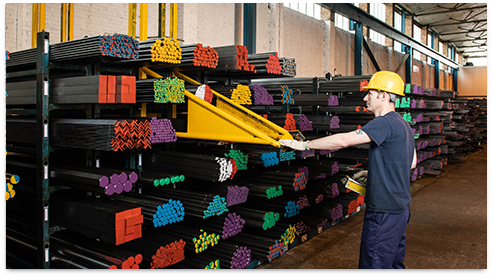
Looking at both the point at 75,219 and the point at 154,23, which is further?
the point at 154,23

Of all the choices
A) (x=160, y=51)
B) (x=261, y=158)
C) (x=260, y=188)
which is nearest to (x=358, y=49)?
(x=261, y=158)

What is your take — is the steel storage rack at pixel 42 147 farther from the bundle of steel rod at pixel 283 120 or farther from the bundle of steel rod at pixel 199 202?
the bundle of steel rod at pixel 283 120

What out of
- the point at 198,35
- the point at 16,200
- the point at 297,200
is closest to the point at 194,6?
the point at 198,35

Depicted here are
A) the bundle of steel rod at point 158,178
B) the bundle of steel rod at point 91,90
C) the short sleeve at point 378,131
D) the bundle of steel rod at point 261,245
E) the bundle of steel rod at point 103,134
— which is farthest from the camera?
the bundle of steel rod at point 261,245

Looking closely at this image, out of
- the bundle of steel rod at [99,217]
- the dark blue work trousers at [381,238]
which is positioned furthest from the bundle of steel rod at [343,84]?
the bundle of steel rod at [99,217]

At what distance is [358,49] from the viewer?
53.3 feet

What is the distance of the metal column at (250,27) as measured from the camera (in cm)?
1038

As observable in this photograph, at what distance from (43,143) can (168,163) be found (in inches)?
42.5

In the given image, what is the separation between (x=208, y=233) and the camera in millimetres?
3912

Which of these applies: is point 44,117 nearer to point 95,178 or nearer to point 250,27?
point 95,178

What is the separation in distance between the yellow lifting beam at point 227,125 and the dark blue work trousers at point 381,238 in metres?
1.01

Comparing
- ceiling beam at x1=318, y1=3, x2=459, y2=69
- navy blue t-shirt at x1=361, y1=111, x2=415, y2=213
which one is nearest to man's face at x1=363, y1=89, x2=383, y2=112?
navy blue t-shirt at x1=361, y1=111, x2=415, y2=213

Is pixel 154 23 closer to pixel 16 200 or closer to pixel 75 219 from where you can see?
pixel 16 200

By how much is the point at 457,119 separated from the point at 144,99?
1427cm
